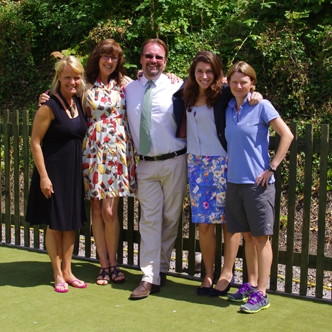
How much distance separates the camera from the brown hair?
4488mm

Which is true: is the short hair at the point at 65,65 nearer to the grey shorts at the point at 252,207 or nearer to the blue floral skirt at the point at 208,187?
the blue floral skirt at the point at 208,187

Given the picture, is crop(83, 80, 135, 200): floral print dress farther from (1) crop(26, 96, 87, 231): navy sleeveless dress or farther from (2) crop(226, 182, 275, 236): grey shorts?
(2) crop(226, 182, 275, 236): grey shorts

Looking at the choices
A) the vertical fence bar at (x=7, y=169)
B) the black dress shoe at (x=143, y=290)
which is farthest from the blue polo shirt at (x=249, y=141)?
the vertical fence bar at (x=7, y=169)

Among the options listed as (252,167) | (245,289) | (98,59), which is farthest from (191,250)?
(98,59)

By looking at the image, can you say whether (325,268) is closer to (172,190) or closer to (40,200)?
(172,190)

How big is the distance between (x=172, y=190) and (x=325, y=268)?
4.49 ft

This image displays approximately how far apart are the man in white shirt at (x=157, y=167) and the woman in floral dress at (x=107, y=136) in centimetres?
9

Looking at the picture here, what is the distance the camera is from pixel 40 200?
193 inches

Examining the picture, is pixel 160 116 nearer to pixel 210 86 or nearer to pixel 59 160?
pixel 210 86

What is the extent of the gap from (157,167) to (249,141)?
2.83 feet

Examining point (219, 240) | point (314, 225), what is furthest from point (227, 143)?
point (314, 225)

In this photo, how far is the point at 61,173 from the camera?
4.81 m

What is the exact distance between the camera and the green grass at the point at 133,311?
13.6 feet

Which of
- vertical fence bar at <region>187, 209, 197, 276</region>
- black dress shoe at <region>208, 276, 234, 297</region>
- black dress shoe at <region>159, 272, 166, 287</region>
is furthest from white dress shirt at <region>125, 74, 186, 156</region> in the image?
black dress shoe at <region>208, 276, 234, 297</region>
